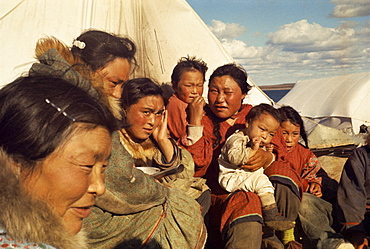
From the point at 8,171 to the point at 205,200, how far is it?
1653 mm

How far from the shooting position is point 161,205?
1.88 meters

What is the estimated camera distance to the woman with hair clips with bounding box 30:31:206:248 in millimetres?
1606

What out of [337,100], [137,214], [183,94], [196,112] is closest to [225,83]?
[196,112]

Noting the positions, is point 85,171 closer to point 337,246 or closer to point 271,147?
point 271,147

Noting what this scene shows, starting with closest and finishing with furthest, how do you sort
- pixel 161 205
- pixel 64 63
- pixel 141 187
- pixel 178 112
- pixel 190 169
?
pixel 64 63 → pixel 141 187 → pixel 161 205 → pixel 190 169 → pixel 178 112

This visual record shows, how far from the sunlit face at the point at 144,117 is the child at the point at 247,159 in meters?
0.47

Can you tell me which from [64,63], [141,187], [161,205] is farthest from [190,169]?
[64,63]

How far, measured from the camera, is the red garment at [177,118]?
297 cm

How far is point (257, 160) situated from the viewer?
8.20 ft

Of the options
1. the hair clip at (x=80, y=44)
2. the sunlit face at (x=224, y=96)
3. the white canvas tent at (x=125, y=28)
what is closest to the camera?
the hair clip at (x=80, y=44)

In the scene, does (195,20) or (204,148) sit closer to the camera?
(204,148)

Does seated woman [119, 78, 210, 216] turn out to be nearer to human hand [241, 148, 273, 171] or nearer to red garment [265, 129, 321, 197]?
human hand [241, 148, 273, 171]

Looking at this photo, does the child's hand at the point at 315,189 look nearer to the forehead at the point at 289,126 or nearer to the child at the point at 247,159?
the forehead at the point at 289,126

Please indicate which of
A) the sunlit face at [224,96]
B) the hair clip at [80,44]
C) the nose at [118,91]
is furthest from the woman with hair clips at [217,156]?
the hair clip at [80,44]
